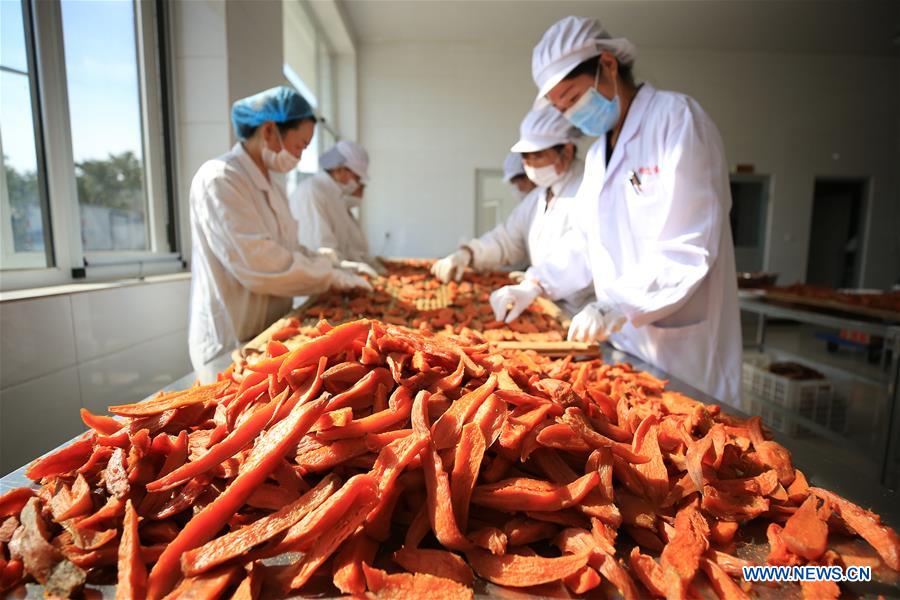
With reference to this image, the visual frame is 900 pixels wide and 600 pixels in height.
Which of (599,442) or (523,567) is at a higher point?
(599,442)

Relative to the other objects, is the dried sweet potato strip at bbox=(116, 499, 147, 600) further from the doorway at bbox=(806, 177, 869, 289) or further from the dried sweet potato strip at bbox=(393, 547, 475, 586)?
the doorway at bbox=(806, 177, 869, 289)

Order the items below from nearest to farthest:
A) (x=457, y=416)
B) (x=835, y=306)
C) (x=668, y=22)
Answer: (x=457, y=416), (x=835, y=306), (x=668, y=22)

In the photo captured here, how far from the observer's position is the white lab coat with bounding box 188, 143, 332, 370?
6.67ft

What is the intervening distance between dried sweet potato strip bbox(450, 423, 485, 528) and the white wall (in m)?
7.07

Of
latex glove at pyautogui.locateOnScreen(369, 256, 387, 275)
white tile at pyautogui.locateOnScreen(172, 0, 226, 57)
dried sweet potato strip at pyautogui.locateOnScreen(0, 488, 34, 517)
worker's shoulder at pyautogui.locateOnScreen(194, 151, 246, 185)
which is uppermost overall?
white tile at pyautogui.locateOnScreen(172, 0, 226, 57)

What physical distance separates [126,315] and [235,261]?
68 centimetres

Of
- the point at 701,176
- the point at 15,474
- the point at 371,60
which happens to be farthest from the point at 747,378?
the point at 371,60

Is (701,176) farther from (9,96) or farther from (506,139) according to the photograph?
(506,139)

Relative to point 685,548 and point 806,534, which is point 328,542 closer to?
point 685,548

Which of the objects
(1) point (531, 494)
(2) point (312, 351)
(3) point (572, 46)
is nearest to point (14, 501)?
(2) point (312, 351)

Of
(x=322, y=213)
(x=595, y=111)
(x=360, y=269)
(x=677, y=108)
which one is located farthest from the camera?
(x=322, y=213)

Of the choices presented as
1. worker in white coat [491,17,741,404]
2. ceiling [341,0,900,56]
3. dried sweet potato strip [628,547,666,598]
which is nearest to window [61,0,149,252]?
worker in white coat [491,17,741,404]

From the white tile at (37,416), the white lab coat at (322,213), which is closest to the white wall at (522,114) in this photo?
the white lab coat at (322,213)

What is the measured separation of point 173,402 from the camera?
0.89 m
